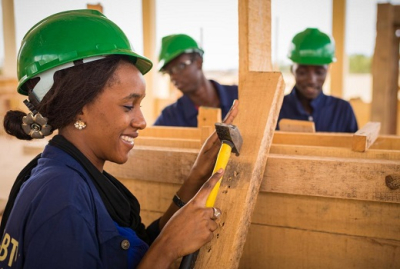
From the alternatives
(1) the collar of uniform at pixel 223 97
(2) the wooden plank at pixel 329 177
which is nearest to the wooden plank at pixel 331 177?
(2) the wooden plank at pixel 329 177

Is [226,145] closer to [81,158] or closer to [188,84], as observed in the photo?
[81,158]

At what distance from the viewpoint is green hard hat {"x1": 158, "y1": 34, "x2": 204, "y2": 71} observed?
4.12m

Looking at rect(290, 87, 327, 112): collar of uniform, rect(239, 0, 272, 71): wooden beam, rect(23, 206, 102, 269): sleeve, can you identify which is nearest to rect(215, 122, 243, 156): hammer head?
rect(239, 0, 272, 71): wooden beam

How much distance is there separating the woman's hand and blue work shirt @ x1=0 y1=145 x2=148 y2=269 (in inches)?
6.3

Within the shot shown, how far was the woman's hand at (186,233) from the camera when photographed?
133 cm

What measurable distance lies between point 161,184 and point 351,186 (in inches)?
35.0

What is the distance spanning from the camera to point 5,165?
14.1 feet

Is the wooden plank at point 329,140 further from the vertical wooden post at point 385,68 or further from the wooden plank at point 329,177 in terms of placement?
the vertical wooden post at point 385,68

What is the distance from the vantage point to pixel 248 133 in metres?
1.52

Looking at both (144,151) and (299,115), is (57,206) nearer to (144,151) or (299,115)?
(144,151)

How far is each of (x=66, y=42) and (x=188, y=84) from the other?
2.78 meters

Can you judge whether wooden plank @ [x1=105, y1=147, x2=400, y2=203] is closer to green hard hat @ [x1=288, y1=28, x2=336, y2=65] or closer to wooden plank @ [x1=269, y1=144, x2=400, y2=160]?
wooden plank @ [x1=269, y1=144, x2=400, y2=160]

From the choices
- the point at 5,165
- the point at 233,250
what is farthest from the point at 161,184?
the point at 5,165

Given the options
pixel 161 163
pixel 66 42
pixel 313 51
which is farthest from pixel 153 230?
Answer: pixel 313 51
